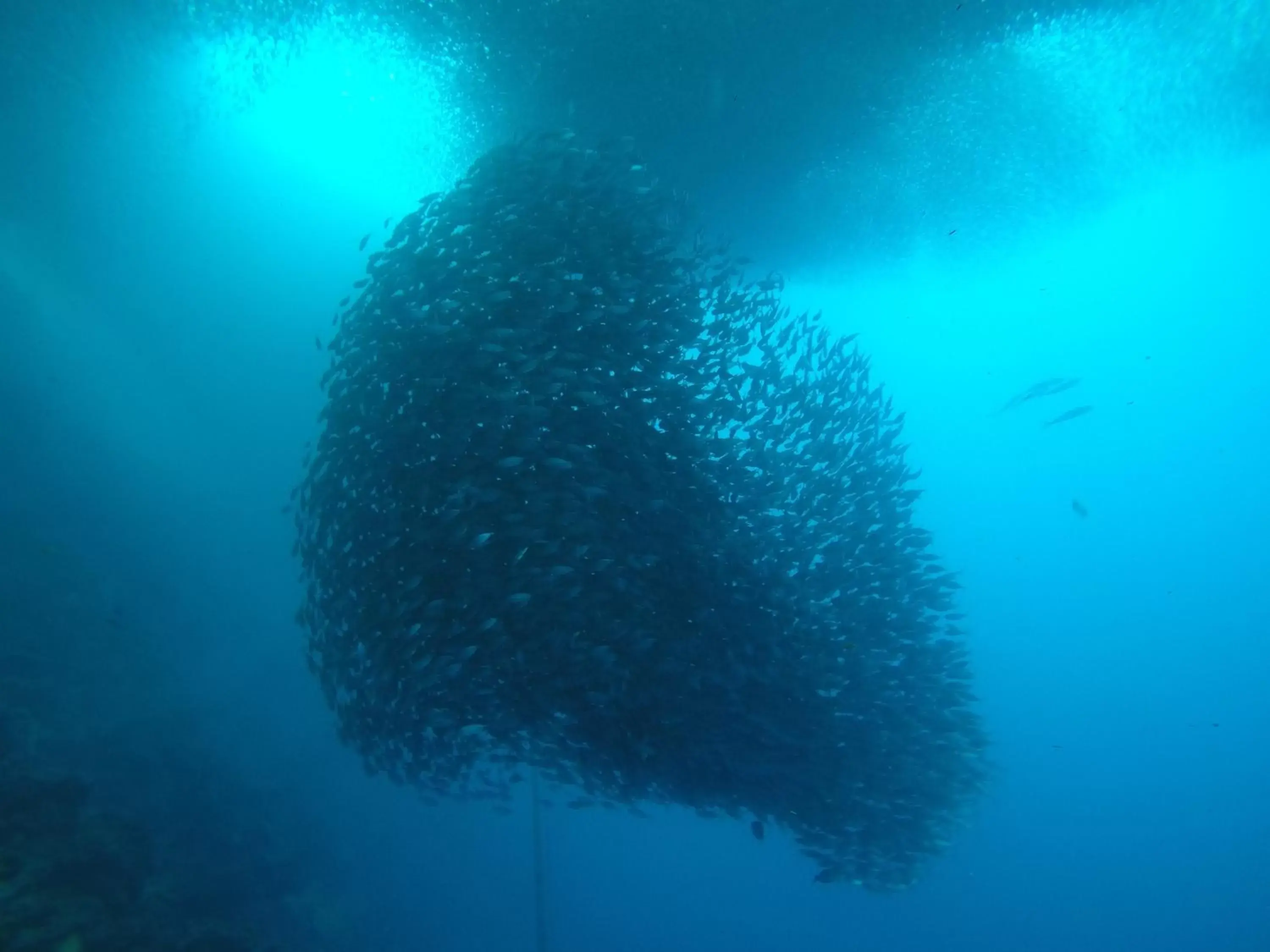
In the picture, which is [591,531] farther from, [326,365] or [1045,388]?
[326,365]

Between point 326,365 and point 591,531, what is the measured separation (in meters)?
26.8

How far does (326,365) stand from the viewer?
97.6 ft

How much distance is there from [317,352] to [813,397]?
91.6 ft

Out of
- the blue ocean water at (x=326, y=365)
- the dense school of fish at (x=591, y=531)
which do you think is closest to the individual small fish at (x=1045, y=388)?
the blue ocean water at (x=326, y=365)

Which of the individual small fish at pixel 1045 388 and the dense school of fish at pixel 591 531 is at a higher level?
the individual small fish at pixel 1045 388

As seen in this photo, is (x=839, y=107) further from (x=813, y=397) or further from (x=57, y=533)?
(x=57, y=533)

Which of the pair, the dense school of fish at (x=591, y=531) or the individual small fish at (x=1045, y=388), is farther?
the individual small fish at (x=1045, y=388)

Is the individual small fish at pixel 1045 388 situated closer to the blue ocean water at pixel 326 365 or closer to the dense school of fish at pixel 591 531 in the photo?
the blue ocean water at pixel 326 365

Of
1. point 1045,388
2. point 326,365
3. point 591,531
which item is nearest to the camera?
point 591,531

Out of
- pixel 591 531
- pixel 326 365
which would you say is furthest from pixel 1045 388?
pixel 326 365

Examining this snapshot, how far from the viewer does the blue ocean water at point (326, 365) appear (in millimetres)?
10172

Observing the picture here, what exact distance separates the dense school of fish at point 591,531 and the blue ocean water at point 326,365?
3.20 metres

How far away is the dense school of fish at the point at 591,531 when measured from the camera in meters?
6.74

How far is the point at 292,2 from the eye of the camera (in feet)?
29.6
